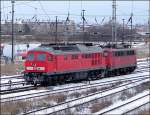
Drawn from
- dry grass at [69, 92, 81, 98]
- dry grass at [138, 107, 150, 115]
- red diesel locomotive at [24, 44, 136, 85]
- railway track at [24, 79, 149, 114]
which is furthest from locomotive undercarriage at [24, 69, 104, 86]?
dry grass at [138, 107, 150, 115]

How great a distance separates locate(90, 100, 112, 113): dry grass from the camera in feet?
73.2

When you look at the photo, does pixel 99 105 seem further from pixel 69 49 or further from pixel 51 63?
pixel 69 49

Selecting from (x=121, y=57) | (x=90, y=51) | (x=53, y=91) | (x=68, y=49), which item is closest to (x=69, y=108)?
(x=53, y=91)

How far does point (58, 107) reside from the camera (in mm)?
22375

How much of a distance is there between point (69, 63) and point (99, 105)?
12.1m

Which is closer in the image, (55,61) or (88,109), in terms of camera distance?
(88,109)

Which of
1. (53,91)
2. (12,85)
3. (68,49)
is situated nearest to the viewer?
(53,91)

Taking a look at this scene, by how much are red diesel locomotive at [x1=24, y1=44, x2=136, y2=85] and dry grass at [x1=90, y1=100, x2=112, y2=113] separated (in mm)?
8748

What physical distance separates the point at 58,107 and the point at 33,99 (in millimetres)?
3345

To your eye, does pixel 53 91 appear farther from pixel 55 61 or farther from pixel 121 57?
pixel 121 57

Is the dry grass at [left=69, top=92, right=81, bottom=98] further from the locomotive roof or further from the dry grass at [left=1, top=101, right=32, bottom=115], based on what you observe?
the locomotive roof

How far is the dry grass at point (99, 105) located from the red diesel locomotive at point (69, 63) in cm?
875

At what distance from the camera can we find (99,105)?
2369 centimetres

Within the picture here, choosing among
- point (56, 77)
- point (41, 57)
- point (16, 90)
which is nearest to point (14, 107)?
point (16, 90)
